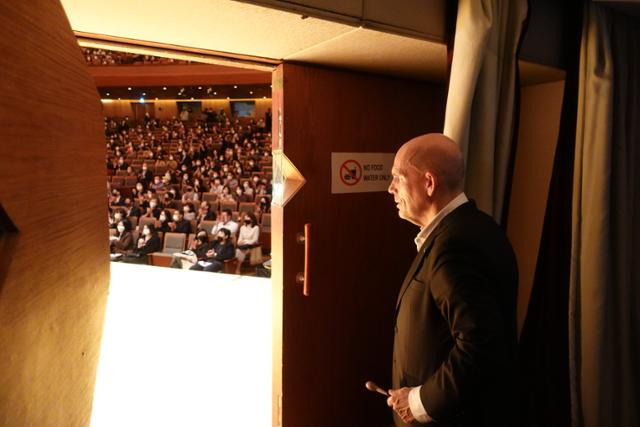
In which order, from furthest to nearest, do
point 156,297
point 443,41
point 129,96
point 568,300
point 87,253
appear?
1. point 129,96
2. point 156,297
3. point 568,300
4. point 443,41
5. point 87,253

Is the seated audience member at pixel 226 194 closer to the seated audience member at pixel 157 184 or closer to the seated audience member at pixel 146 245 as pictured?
the seated audience member at pixel 157 184

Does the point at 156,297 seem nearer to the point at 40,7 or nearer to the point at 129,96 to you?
the point at 40,7

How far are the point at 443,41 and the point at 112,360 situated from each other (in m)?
3.02

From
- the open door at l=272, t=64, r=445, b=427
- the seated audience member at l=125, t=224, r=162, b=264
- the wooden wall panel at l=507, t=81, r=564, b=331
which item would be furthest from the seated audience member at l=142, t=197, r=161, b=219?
the wooden wall panel at l=507, t=81, r=564, b=331

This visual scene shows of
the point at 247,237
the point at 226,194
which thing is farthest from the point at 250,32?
the point at 226,194

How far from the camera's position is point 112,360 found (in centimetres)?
309

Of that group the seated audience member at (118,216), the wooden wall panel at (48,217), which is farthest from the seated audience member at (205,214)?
the wooden wall panel at (48,217)

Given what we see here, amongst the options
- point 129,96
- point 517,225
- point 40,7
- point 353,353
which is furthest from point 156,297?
point 129,96

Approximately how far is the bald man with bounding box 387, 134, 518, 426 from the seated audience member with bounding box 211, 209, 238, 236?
520cm

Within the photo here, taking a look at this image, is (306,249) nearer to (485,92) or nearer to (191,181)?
(485,92)

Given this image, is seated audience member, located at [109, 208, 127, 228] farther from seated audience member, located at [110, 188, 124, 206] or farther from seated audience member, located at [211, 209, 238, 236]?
seated audience member, located at [211, 209, 238, 236]

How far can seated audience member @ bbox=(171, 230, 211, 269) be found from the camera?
224 inches

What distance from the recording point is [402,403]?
115cm

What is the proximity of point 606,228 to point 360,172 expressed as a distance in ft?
3.34
